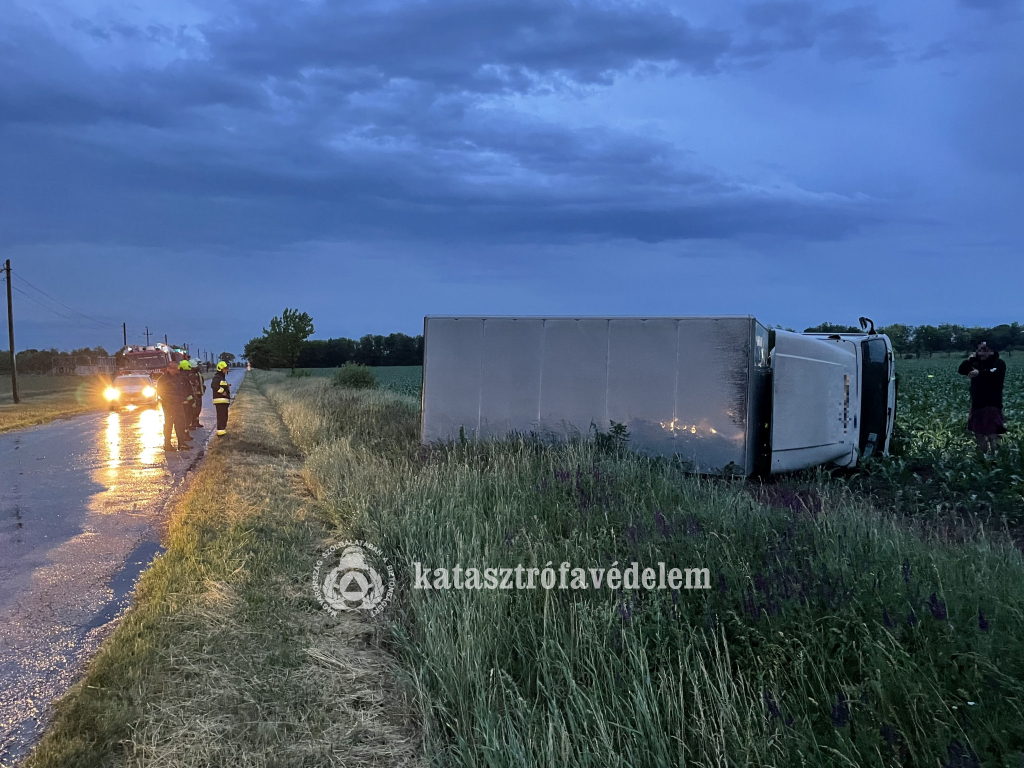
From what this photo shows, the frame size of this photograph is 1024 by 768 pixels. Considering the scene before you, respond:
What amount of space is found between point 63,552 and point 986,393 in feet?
42.6

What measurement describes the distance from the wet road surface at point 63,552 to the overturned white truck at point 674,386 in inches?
200

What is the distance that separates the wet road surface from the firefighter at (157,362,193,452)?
40 cm

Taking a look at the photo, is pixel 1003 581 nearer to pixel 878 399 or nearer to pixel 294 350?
pixel 878 399

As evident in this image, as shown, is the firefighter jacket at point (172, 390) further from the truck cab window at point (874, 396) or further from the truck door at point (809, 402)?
the truck cab window at point (874, 396)

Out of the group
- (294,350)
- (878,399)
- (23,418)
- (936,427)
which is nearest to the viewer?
(878,399)

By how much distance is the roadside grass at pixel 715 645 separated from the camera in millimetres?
2777

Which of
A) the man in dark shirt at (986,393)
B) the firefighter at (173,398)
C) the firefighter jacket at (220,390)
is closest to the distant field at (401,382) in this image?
the firefighter jacket at (220,390)

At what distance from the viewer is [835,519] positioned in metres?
5.74

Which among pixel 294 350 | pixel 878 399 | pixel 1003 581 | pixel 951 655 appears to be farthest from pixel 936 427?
pixel 294 350

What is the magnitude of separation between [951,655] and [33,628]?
19.4 ft

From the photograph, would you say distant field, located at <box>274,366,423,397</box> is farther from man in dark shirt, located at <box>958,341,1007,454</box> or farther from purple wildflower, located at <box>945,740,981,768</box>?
purple wildflower, located at <box>945,740,981,768</box>

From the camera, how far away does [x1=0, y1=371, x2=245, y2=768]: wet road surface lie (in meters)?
4.33

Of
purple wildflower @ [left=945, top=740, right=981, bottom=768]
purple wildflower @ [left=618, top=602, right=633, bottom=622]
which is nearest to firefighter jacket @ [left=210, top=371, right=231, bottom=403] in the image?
purple wildflower @ [left=618, top=602, right=633, bottom=622]

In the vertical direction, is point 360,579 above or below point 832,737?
below
